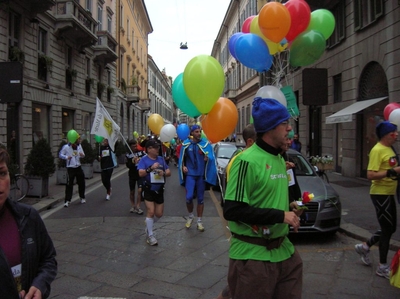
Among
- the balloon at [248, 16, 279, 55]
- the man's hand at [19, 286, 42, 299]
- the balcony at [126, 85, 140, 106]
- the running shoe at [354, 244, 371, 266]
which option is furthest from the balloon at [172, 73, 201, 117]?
the balcony at [126, 85, 140, 106]

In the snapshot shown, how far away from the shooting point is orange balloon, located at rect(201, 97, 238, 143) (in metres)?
5.09

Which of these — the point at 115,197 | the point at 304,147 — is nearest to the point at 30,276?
the point at 115,197

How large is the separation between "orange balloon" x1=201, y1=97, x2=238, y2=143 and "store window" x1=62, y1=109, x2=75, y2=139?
1637 cm

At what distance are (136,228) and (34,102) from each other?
1189 centimetres

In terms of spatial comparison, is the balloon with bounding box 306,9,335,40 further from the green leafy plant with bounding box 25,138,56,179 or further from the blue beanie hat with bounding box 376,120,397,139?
the green leafy plant with bounding box 25,138,56,179

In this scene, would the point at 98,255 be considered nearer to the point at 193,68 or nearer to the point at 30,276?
the point at 193,68

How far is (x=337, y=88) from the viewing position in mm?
16156

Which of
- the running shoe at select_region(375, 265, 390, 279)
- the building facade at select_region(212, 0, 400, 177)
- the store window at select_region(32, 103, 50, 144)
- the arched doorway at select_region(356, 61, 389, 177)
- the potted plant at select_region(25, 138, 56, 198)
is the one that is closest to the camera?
the running shoe at select_region(375, 265, 390, 279)

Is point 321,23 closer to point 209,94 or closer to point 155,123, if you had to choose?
point 209,94

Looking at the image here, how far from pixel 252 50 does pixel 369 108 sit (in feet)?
31.7

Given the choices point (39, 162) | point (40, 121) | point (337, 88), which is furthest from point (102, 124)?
point (337, 88)

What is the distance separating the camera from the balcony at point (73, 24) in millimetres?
18484

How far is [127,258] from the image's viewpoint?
525cm

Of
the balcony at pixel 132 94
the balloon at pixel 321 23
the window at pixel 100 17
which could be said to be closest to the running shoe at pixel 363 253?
the balloon at pixel 321 23
